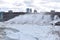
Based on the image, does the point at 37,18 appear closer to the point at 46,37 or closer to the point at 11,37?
the point at 46,37

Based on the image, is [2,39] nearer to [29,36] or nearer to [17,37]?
[17,37]

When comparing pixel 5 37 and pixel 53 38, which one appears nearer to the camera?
pixel 5 37

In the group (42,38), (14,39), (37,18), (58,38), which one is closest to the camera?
(14,39)

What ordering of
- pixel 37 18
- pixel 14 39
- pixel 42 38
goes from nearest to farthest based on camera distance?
pixel 14 39 → pixel 42 38 → pixel 37 18

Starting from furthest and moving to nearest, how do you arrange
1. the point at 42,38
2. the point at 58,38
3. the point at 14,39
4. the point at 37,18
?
1. the point at 37,18
2. the point at 58,38
3. the point at 42,38
4. the point at 14,39

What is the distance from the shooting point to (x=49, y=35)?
18.9 ft

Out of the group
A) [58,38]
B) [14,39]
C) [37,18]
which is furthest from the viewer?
[37,18]

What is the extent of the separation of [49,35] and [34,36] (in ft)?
1.83

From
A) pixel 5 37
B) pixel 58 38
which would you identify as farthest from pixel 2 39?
pixel 58 38

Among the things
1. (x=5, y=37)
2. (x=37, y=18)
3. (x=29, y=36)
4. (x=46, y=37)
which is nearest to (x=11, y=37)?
(x=5, y=37)

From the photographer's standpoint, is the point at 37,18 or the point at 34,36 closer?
the point at 34,36

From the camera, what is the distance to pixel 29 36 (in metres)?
5.41

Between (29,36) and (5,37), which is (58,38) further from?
(5,37)

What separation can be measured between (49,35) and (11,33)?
1.12 m
